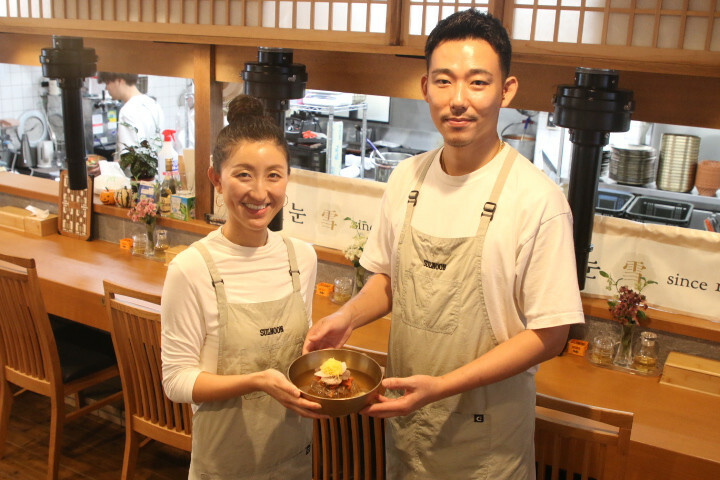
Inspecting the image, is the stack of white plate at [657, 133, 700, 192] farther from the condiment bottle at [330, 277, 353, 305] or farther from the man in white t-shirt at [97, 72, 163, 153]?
the man in white t-shirt at [97, 72, 163, 153]

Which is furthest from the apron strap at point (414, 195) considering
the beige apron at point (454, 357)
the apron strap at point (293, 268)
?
the apron strap at point (293, 268)

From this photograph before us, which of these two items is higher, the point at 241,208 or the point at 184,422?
the point at 241,208

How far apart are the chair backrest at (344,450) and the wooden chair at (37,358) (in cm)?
132

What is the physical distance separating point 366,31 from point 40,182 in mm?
2775

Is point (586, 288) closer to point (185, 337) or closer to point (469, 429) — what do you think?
point (469, 429)

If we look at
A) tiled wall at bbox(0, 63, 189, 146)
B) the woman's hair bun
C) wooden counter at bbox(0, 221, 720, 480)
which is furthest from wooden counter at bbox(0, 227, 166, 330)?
tiled wall at bbox(0, 63, 189, 146)

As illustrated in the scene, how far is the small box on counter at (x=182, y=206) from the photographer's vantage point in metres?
3.77

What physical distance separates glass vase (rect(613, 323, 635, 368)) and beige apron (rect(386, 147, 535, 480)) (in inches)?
41.1

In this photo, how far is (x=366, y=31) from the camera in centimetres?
279

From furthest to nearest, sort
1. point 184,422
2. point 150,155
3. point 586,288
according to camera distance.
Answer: point 150,155 < point 586,288 < point 184,422

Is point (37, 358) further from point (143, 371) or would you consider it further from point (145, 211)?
point (145, 211)

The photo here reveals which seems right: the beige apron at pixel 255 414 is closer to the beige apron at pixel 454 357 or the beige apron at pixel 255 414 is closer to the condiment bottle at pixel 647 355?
the beige apron at pixel 454 357

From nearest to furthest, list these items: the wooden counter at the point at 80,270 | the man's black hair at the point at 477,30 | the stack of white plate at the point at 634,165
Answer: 1. the man's black hair at the point at 477,30
2. the wooden counter at the point at 80,270
3. the stack of white plate at the point at 634,165

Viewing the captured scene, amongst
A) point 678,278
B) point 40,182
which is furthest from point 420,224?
point 40,182
